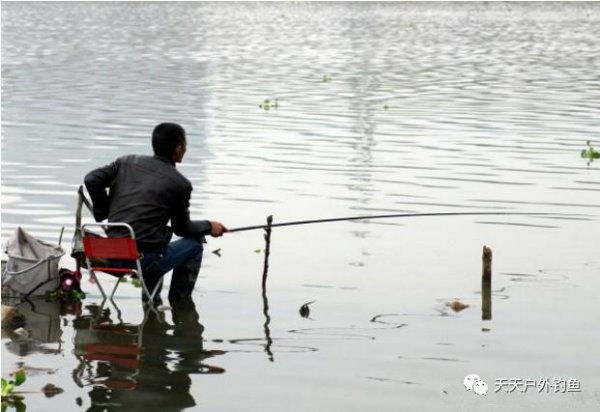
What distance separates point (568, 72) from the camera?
1539 inches

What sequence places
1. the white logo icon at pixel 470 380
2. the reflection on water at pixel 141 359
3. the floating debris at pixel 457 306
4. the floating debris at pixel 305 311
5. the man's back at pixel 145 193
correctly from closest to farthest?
the reflection on water at pixel 141 359
the white logo icon at pixel 470 380
the man's back at pixel 145 193
the floating debris at pixel 305 311
the floating debris at pixel 457 306

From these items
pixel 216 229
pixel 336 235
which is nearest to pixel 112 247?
pixel 216 229

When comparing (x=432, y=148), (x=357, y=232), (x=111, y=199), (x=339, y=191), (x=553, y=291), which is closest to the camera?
(x=111, y=199)

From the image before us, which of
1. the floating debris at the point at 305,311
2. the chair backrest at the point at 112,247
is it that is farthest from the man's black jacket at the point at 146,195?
the floating debris at the point at 305,311

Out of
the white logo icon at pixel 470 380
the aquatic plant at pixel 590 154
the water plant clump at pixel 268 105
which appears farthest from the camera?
the water plant clump at pixel 268 105

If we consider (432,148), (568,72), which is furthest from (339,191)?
(568,72)

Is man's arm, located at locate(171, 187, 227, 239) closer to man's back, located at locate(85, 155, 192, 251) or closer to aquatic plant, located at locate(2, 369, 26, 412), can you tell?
man's back, located at locate(85, 155, 192, 251)

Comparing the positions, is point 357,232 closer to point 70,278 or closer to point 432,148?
point 70,278

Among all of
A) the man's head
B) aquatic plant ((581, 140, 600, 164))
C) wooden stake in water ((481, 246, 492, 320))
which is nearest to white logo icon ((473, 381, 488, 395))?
wooden stake in water ((481, 246, 492, 320))

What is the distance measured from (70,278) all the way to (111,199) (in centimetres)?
88

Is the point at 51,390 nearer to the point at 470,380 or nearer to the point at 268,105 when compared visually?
the point at 470,380

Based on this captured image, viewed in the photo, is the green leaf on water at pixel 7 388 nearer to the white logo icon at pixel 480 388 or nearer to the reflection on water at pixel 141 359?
the reflection on water at pixel 141 359

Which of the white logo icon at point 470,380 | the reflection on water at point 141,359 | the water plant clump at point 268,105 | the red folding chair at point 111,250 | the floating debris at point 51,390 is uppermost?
the red folding chair at point 111,250

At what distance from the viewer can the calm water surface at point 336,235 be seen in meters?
9.15
